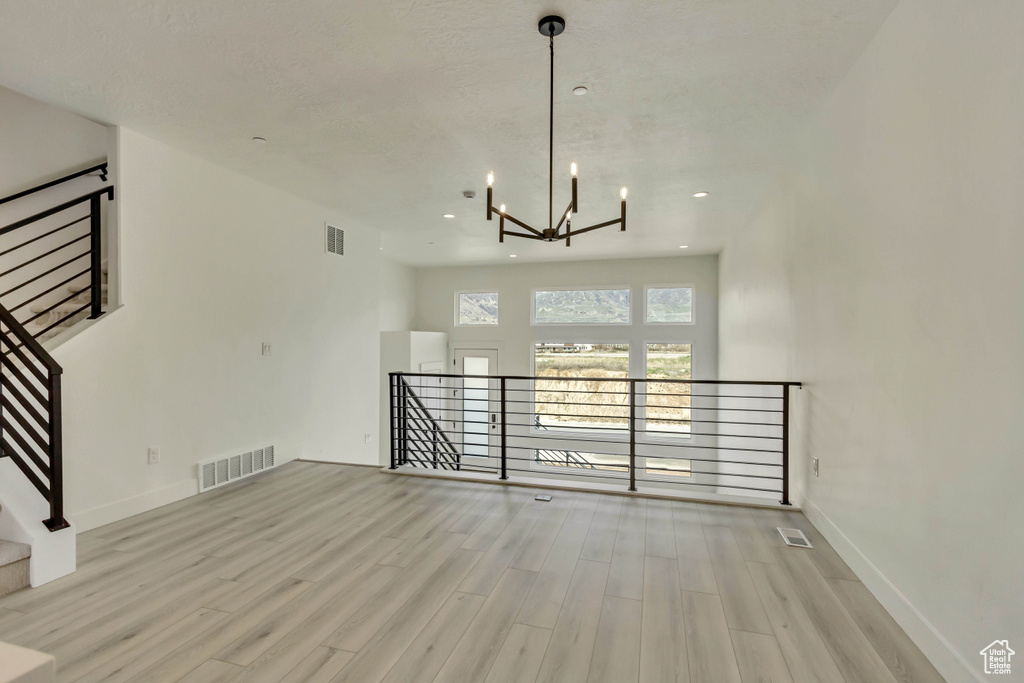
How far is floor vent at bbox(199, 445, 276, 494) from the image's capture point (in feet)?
12.8

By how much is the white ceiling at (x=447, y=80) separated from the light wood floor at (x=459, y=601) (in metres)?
2.68

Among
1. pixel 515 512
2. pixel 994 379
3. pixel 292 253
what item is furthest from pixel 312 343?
pixel 994 379

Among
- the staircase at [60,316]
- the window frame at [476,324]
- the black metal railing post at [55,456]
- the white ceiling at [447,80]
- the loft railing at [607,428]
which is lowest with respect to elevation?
the loft railing at [607,428]

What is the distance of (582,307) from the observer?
8492 millimetres

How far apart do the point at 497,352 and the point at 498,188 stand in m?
4.58

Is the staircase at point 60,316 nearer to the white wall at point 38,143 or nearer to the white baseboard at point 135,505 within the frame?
the white wall at point 38,143

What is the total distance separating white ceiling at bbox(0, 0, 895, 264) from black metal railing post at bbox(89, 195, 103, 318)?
628 millimetres

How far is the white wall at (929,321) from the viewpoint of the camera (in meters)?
1.48

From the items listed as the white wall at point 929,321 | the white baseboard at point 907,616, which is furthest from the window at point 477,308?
the white baseboard at point 907,616

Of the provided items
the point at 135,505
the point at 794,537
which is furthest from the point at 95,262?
the point at 794,537

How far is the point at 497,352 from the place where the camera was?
28.9ft

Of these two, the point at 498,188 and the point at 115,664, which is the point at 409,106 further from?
the point at 115,664

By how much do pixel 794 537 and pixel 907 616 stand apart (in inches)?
39.3

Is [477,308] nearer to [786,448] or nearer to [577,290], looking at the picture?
[577,290]
